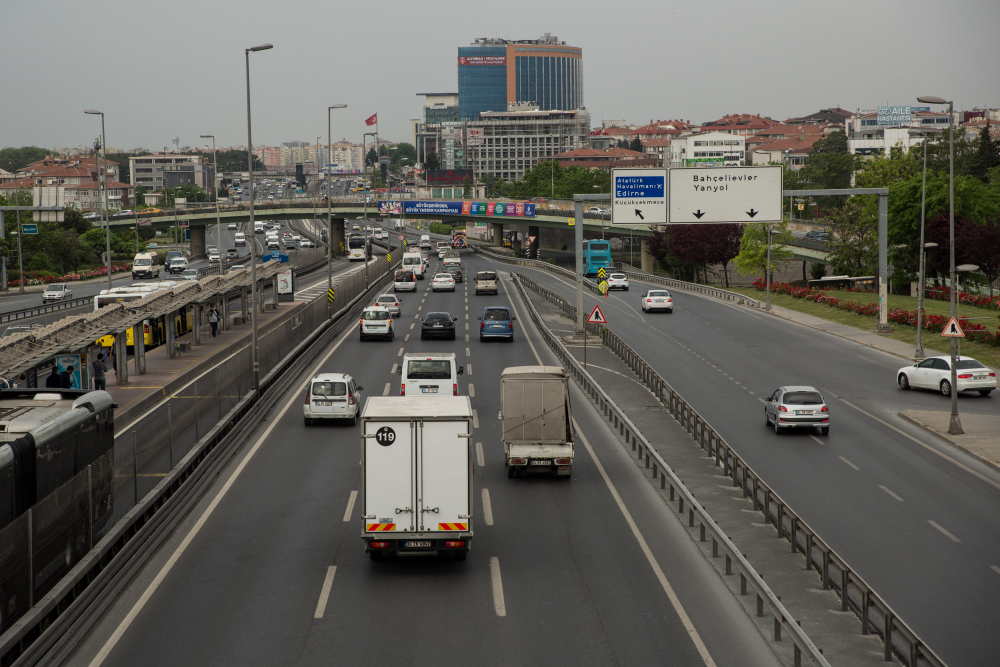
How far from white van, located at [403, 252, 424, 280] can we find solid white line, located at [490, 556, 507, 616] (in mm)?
65779

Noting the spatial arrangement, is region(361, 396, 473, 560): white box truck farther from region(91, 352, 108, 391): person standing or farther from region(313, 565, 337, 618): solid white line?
region(91, 352, 108, 391): person standing

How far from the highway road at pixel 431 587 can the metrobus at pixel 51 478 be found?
44.3 inches

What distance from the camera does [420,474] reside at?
15.2 meters

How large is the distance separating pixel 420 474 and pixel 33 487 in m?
5.59

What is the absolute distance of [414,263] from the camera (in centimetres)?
8319

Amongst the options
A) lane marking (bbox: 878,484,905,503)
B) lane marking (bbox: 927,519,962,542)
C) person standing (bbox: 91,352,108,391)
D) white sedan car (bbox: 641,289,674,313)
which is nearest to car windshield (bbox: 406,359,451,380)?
person standing (bbox: 91,352,108,391)

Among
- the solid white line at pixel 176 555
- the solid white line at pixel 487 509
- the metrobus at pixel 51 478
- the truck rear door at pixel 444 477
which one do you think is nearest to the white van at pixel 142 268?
the solid white line at pixel 176 555

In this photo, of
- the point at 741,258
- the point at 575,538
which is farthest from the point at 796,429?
the point at 741,258

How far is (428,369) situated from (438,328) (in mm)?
17507

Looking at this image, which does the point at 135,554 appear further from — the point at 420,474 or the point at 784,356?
the point at 784,356

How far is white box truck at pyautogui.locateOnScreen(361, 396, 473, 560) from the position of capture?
15164mm

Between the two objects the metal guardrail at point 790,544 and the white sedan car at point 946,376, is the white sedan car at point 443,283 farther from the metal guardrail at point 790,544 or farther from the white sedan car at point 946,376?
the metal guardrail at point 790,544

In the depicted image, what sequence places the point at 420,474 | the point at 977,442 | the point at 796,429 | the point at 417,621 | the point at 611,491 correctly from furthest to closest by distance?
1. the point at 796,429
2. the point at 977,442
3. the point at 611,491
4. the point at 420,474
5. the point at 417,621

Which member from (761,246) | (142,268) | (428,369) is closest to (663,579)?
(428,369)
